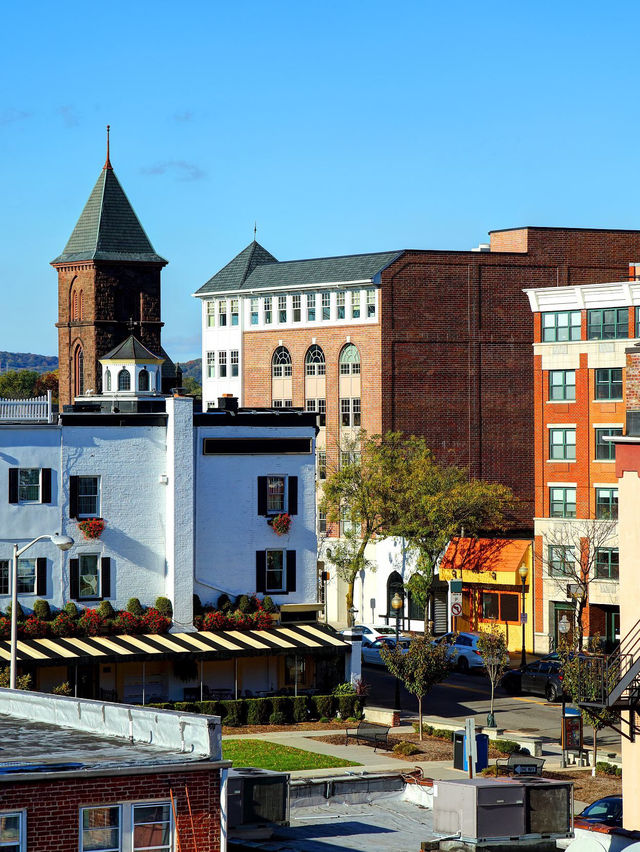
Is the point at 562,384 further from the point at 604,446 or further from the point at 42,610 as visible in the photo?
the point at 42,610

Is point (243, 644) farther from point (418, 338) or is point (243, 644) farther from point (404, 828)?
point (418, 338)

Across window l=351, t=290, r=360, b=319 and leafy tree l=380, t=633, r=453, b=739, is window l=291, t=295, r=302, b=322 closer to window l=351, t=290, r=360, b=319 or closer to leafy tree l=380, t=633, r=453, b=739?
window l=351, t=290, r=360, b=319

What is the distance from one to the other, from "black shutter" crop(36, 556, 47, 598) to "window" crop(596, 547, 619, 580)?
90.6ft

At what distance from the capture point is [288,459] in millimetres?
60375

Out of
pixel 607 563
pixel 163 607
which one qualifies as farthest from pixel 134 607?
pixel 607 563

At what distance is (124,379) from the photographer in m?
71.1

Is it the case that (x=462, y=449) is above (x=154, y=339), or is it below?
below

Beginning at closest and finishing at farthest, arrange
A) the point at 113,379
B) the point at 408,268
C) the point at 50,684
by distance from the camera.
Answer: the point at 50,684 → the point at 113,379 → the point at 408,268

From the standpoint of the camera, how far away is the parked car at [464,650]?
6796cm

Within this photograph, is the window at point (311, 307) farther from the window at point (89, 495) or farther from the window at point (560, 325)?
the window at point (89, 495)

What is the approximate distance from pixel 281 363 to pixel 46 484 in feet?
137

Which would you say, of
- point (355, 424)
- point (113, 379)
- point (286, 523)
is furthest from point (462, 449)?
point (286, 523)

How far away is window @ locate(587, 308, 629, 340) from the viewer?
72.4 m

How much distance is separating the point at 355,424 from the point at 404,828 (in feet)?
186
